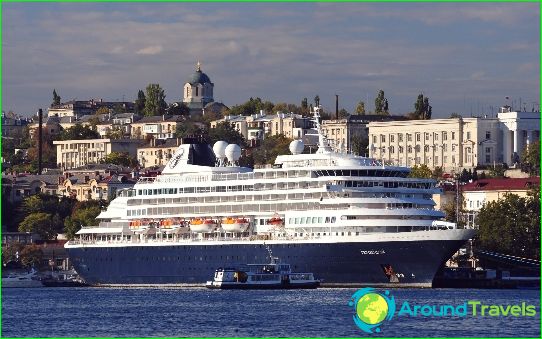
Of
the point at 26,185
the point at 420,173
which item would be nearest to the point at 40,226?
the point at 26,185

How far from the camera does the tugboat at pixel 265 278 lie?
91875 millimetres

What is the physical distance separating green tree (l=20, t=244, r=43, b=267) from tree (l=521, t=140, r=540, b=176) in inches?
1659

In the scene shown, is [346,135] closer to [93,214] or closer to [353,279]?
[93,214]

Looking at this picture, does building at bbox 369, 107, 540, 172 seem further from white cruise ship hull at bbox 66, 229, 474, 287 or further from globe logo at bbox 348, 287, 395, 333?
globe logo at bbox 348, 287, 395, 333

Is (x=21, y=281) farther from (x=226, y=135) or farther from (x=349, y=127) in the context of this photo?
(x=349, y=127)

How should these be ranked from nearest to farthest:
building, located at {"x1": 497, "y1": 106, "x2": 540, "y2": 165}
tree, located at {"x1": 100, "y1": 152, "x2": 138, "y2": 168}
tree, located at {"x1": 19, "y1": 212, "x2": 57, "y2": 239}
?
tree, located at {"x1": 19, "y1": 212, "x2": 57, "y2": 239} < building, located at {"x1": 497, "y1": 106, "x2": 540, "y2": 165} < tree, located at {"x1": 100, "y1": 152, "x2": 138, "y2": 168}

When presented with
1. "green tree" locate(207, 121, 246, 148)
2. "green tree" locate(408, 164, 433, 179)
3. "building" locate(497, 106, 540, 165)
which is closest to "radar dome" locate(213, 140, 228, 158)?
"green tree" locate(408, 164, 433, 179)

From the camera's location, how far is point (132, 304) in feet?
278

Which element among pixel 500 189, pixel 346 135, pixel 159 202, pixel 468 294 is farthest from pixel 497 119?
pixel 468 294

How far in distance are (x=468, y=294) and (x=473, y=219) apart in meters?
31.0

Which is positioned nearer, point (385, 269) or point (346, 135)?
point (385, 269)

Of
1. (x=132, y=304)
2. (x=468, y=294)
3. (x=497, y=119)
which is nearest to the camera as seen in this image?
(x=132, y=304)

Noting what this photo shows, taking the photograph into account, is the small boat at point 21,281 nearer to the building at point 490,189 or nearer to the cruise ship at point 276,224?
the cruise ship at point 276,224

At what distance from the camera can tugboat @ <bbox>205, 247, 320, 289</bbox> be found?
9188 cm
